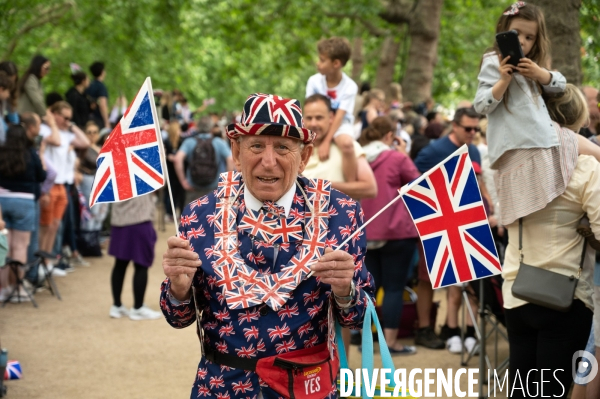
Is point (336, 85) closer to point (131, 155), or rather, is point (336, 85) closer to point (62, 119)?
point (131, 155)

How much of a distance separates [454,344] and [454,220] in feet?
15.2

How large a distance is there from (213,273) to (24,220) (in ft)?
22.5

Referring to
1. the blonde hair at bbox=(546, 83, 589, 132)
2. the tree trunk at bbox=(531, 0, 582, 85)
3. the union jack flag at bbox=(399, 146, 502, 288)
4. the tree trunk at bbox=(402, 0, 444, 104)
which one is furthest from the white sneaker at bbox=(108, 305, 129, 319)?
the tree trunk at bbox=(402, 0, 444, 104)

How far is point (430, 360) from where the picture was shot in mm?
7531

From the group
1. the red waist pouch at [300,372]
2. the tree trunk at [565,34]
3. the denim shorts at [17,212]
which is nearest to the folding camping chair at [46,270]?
the denim shorts at [17,212]

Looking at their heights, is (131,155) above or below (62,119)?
below

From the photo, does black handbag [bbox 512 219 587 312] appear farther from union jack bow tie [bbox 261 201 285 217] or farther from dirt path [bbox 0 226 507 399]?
dirt path [bbox 0 226 507 399]

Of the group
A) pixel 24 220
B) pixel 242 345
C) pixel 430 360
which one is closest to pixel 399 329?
pixel 430 360

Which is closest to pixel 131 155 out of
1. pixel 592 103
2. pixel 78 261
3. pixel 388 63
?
pixel 592 103

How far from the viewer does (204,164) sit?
12.6 meters

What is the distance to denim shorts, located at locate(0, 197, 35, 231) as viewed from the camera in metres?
9.18

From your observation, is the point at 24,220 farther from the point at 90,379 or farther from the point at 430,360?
the point at 430,360

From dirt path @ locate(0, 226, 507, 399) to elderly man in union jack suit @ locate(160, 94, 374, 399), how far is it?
3.60 meters

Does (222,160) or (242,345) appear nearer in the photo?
(242,345)
